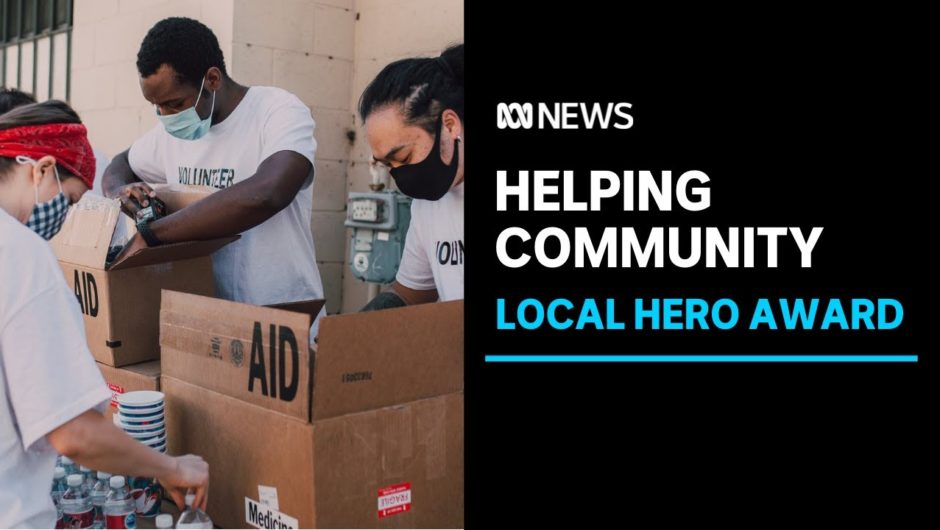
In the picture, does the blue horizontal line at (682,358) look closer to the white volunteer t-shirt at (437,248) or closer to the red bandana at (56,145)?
the white volunteer t-shirt at (437,248)

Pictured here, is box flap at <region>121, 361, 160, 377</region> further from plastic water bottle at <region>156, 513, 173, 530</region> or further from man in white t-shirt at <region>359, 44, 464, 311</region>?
man in white t-shirt at <region>359, 44, 464, 311</region>

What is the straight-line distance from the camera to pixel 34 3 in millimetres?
6258

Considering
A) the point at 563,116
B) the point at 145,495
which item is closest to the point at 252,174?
the point at 563,116

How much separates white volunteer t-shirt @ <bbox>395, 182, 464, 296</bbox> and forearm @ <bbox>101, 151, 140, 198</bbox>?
3.37ft

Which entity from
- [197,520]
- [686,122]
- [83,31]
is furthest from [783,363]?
[83,31]

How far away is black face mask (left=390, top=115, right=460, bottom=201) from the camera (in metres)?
2.46

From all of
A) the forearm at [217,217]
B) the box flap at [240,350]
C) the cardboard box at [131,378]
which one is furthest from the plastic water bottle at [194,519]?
the forearm at [217,217]

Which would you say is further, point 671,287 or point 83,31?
point 83,31

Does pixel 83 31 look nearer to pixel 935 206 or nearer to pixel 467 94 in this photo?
pixel 467 94

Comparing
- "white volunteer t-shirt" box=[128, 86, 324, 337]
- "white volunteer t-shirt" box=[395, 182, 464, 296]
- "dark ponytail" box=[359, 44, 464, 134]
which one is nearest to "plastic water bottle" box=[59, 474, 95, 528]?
"white volunteer t-shirt" box=[128, 86, 324, 337]

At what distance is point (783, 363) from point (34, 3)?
598cm

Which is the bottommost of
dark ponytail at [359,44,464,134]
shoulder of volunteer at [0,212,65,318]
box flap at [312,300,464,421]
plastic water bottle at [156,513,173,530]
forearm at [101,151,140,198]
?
plastic water bottle at [156,513,173,530]

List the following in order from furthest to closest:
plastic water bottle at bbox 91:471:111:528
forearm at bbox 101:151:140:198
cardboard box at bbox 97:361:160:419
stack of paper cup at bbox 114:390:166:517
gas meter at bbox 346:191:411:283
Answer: gas meter at bbox 346:191:411:283 → forearm at bbox 101:151:140:198 → cardboard box at bbox 97:361:160:419 → stack of paper cup at bbox 114:390:166:517 → plastic water bottle at bbox 91:471:111:528

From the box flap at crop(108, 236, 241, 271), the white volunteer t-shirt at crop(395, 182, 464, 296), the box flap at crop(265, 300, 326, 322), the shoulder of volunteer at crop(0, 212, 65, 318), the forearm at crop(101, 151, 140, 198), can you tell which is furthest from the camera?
the forearm at crop(101, 151, 140, 198)
